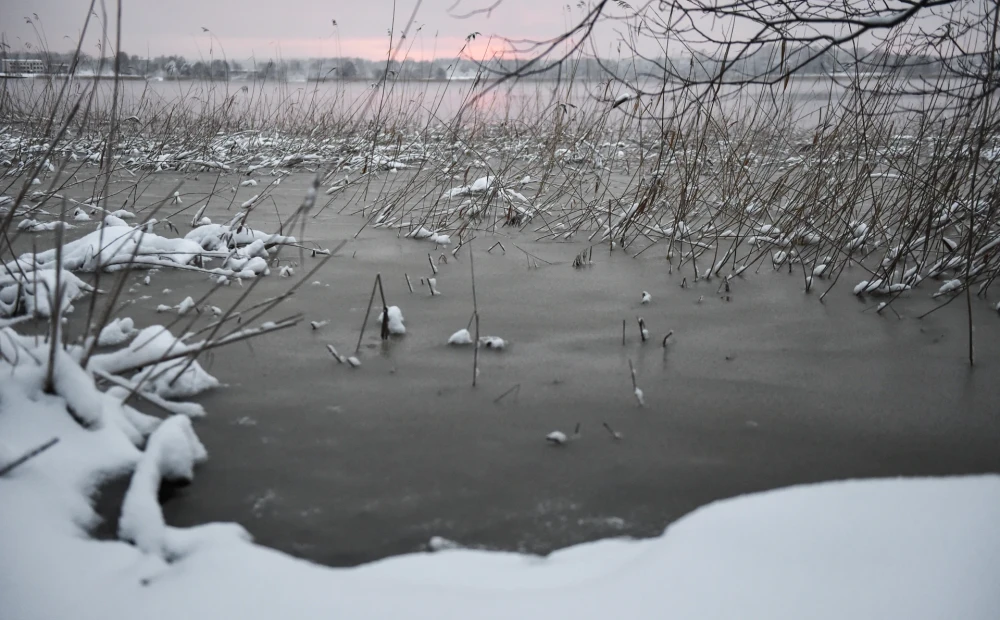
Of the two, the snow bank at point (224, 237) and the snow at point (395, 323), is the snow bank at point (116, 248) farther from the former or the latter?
the snow at point (395, 323)

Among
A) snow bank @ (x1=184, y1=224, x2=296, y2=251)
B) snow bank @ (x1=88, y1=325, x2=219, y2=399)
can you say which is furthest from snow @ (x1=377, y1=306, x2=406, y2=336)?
snow bank @ (x1=184, y1=224, x2=296, y2=251)

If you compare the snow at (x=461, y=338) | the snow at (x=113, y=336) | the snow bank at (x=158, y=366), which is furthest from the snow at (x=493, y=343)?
the snow at (x=113, y=336)

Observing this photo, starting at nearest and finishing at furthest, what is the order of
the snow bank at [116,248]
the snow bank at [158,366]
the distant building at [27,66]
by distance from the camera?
the snow bank at [158,366] < the snow bank at [116,248] < the distant building at [27,66]

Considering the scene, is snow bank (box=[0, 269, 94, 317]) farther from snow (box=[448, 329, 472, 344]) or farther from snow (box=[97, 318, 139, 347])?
snow (box=[448, 329, 472, 344])

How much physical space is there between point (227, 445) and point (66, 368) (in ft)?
1.20

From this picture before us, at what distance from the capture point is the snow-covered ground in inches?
39.9

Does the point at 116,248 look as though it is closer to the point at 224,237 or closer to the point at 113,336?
the point at 224,237

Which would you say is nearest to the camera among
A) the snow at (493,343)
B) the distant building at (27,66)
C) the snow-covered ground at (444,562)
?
the snow-covered ground at (444,562)

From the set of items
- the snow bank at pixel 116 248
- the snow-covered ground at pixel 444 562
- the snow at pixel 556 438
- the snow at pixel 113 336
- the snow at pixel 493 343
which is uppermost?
the snow bank at pixel 116 248

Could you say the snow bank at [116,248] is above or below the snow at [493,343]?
above

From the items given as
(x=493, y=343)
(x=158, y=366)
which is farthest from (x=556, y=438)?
(x=158, y=366)

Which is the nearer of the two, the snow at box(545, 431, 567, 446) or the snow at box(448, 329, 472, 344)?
the snow at box(545, 431, 567, 446)

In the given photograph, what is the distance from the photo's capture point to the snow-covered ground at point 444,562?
1.01 meters

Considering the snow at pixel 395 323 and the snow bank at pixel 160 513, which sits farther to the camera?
the snow at pixel 395 323
